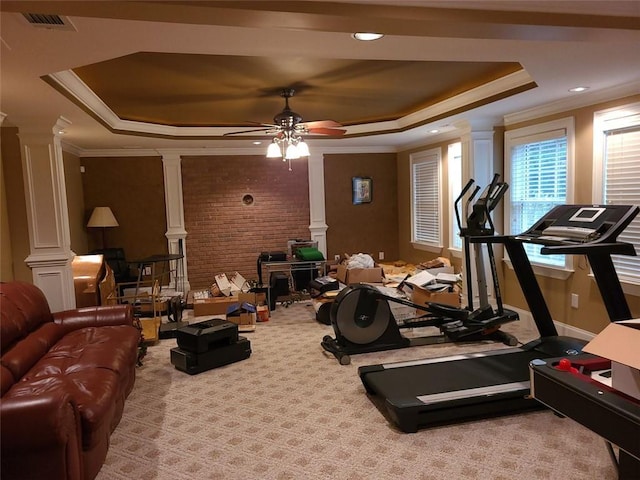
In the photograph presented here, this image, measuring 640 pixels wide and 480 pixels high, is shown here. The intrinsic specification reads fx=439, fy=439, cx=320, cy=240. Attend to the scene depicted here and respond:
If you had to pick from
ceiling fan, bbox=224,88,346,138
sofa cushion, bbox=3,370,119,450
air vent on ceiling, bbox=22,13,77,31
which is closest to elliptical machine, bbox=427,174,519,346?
ceiling fan, bbox=224,88,346,138

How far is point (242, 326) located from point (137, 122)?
275cm

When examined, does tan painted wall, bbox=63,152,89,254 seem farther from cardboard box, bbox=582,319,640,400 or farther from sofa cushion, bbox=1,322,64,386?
cardboard box, bbox=582,319,640,400

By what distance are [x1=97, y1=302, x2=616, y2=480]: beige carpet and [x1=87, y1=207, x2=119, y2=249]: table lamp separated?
10.7 feet

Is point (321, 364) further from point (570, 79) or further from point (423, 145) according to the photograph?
point (423, 145)

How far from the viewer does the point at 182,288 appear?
694 centimetres

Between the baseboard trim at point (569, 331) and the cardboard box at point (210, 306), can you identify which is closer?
the baseboard trim at point (569, 331)

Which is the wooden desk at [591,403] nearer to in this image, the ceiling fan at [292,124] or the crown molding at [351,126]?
the crown molding at [351,126]

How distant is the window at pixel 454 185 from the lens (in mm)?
6108

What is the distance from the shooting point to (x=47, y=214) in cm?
417

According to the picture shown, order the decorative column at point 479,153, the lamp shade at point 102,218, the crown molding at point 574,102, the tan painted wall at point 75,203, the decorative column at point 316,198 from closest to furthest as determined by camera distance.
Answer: the crown molding at point 574,102, the decorative column at point 479,153, the tan painted wall at point 75,203, the lamp shade at point 102,218, the decorative column at point 316,198

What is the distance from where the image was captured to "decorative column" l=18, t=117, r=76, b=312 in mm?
4078

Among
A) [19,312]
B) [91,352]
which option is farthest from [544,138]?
[19,312]

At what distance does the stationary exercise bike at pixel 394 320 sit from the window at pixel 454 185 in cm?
177

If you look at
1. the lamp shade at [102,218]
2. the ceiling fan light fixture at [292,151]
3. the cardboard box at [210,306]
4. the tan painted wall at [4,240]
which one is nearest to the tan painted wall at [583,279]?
the ceiling fan light fixture at [292,151]
